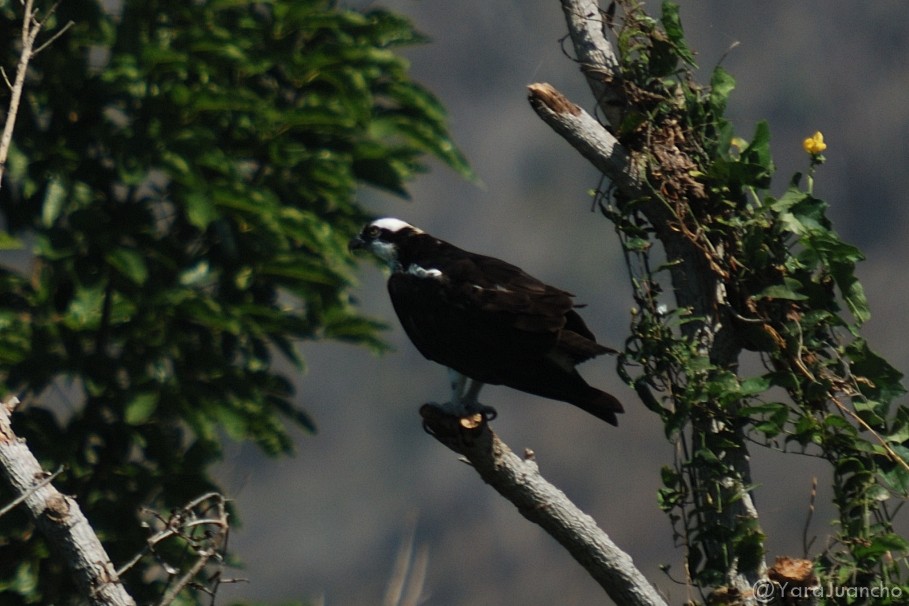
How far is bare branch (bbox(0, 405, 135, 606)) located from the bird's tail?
1842mm

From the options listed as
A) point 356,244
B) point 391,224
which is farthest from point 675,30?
point 356,244

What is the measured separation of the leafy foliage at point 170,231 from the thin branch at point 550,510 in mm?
2102

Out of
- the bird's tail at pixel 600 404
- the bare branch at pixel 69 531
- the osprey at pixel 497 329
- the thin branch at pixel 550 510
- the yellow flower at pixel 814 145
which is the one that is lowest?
the bare branch at pixel 69 531

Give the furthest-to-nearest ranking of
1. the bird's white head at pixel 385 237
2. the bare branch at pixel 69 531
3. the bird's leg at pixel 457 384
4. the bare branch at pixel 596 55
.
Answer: the bird's white head at pixel 385 237, the bird's leg at pixel 457 384, the bare branch at pixel 596 55, the bare branch at pixel 69 531

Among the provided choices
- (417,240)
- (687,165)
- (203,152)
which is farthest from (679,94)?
(203,152)

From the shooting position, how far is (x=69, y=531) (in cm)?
368

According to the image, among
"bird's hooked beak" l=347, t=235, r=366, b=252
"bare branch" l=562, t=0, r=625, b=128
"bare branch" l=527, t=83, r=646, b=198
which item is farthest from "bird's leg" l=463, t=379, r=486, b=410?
"bird's hooked beak" l=347, t=235, r=366, b=252

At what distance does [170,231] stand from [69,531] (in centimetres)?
326

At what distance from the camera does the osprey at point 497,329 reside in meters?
4.82

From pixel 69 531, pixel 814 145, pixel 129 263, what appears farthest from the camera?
pixel 129 263

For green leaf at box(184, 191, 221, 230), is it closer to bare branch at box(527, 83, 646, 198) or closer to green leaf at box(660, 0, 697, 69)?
bare branch at box(527, 83, 646, 198)

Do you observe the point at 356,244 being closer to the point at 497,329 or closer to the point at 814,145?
the point at 497,329

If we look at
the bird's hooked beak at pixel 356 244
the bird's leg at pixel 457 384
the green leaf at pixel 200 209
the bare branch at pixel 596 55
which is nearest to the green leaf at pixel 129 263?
the green leaf at pixel 200 209

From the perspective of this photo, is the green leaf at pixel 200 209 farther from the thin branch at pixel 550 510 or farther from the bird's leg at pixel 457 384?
the thin branch at pixel 550 510
